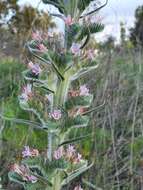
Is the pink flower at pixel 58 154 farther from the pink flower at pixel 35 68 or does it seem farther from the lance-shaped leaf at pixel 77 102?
the pink flower at pixel 35 68

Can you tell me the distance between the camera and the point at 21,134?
4.53 metres

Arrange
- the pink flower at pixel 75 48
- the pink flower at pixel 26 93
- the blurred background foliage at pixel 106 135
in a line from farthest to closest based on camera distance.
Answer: the blurred background foliage at pixel 106 135
the pink flower at pixel 26 93
the pink flower at pixel 75 48

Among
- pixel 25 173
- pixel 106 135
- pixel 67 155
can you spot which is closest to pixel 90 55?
pixel 67 155

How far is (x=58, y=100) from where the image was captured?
2.10 m

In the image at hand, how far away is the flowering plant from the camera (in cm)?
205

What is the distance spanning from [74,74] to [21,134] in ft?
8.19

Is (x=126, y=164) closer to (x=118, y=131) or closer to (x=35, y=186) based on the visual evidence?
(x=118, y=131)

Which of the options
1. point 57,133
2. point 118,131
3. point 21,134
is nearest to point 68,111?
point 57,133

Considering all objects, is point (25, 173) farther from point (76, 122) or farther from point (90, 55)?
point (90, 55)

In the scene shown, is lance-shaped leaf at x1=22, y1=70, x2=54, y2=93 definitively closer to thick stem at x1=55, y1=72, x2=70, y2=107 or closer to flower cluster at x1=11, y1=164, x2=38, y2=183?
thick stem at x1=55, y1=72, x2=70, y2=107

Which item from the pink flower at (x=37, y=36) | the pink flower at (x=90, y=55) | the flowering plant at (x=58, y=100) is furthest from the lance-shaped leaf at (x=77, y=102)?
the pink flower at (x=37, y=36)

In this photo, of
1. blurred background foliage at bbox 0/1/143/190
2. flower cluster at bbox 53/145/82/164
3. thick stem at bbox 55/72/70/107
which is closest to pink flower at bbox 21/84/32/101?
thick stem at bbox 55/72/70/107

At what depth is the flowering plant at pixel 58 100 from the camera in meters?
2.05

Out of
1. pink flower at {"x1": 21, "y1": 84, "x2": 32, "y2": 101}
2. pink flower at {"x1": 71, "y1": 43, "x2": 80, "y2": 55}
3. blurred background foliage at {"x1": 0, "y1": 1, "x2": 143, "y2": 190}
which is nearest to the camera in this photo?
pink flower at {"x1": 71, "y1": 43, "x2": 80, "y2": 55}
